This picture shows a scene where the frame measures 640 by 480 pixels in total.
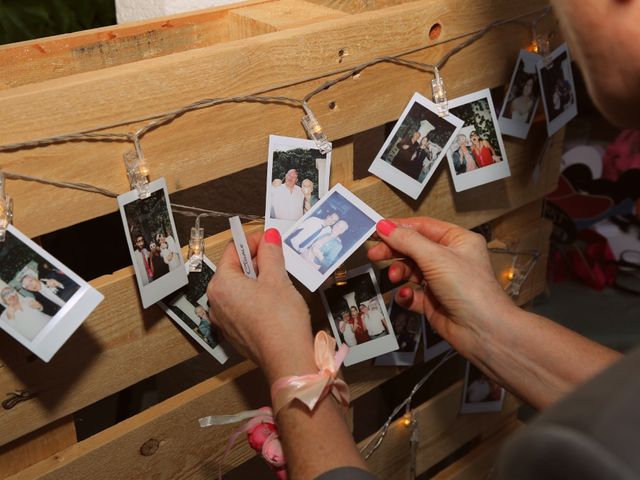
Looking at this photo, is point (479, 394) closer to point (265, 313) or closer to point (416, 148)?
point (416, 148)

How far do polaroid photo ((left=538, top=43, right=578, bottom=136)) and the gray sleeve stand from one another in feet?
2.28

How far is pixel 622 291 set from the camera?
2266 millimetres

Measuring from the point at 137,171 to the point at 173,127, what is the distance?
Answer: 6 cm

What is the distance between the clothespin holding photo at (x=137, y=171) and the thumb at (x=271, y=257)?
0.16 metres

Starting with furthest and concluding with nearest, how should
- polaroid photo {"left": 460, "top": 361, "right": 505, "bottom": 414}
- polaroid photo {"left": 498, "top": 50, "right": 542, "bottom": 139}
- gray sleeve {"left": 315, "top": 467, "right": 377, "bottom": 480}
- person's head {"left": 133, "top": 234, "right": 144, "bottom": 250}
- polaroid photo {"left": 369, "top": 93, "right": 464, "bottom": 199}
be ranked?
polaroid photo {"left": 460, "top": 361, "right": 505, "bottom": 414} < polaroid photo {"left": 498, "top": 50, "right": 542, "bottom": 139} < polaroid photo {"left": 369, "top": 93, "right": 464, "bottom": 199} < person's head {"left": 133, "top": 234, "right": 144, "bottom": 250} < gray sleeve {"left": 315, "top": 467, "right": 377, "bottom": 480}

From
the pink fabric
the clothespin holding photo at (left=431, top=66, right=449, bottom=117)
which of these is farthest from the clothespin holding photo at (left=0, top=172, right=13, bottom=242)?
the pink fabric

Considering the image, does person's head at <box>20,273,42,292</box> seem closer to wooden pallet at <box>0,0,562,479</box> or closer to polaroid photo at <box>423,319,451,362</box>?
wooden pallet at <box>0,0,562,479</box>

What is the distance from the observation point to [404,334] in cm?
126

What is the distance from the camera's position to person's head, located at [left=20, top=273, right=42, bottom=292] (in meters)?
0.76

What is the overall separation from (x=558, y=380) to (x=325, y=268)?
0.32 meters

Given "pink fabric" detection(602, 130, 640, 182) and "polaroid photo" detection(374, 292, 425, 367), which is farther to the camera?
"pink fabric" detection(602, 130, 640, 182)

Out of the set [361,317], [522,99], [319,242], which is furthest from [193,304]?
[522,99]

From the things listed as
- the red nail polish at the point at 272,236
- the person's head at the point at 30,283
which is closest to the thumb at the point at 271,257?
the red nail polish at the point at 272,236

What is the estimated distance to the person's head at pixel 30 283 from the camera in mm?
762
